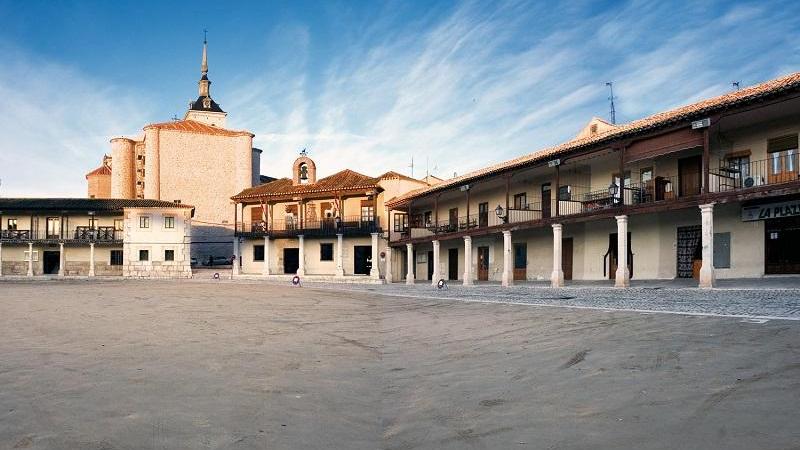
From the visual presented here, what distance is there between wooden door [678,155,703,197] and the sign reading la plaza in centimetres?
206

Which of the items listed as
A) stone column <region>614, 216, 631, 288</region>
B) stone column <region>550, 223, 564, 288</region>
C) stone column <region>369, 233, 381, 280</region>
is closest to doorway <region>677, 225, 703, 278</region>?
stone column <region>614, 216, 631, 288</region>

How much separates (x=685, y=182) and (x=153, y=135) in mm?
49916

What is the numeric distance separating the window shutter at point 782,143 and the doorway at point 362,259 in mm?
27364

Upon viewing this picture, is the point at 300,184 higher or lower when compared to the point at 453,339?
higher

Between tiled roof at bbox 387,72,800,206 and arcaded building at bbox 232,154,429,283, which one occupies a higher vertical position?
tiled roof at bbox 387,72,800,206

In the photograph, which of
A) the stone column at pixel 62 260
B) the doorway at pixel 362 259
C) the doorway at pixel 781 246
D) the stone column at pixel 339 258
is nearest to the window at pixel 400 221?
the doorway at pixel 362 259

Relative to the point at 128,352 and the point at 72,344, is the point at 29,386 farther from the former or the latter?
Result: the point at 72,344

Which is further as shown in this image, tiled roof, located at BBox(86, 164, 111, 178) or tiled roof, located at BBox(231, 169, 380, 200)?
tiled roof, located at BBox(86, 164, 111, 178)

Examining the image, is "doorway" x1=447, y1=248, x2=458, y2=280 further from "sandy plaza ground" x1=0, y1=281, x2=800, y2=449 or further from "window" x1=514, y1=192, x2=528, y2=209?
"sandy plaza ground" x1=0, y1=281, x2=800, y2=449

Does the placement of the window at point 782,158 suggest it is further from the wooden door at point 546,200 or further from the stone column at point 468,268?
the stone column at point 468,268

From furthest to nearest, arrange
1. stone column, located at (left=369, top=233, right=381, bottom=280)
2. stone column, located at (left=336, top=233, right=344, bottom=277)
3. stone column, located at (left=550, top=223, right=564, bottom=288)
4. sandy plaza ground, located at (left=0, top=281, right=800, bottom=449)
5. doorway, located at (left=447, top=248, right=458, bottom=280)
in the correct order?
stone column, located at (left=336, top=233, right=344, bottom=277), stone column, located at (left=369, top=233, right=381, bottom=280), doorway, located at (left=447, top=248, right=458, bottom=280), stone column, located at (left=550, top=223, right=564, bottom=288), sandy plaza ground, located at (left=0, top=281, right=800, bottom=449)

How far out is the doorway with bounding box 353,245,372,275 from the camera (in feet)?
137

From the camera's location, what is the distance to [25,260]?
159 ft

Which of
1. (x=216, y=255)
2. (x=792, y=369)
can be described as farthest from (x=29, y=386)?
(x=216, y=255)
